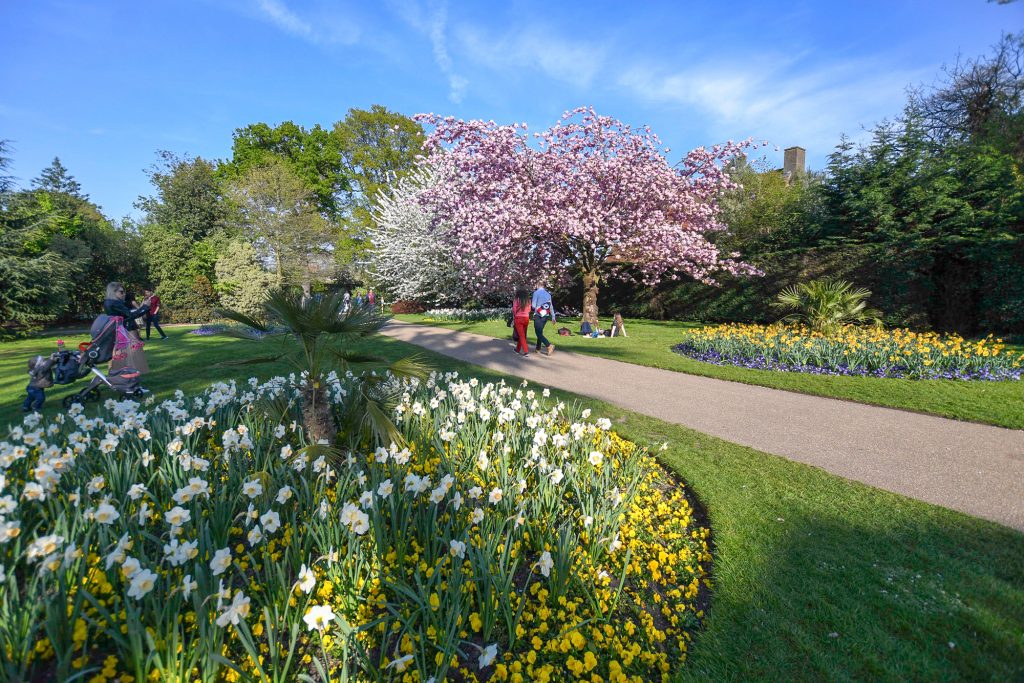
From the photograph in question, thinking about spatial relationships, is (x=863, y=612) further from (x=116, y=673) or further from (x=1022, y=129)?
(x=1022, y=129)

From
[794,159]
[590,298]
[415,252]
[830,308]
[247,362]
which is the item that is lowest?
[247,362]

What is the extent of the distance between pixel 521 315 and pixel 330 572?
8.17m

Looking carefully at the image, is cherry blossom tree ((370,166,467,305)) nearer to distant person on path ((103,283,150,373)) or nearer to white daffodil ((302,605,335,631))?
distant person on path ((103,283,150,373))

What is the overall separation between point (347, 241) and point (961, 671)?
1516 inches

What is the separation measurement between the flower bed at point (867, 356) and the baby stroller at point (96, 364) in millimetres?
9657

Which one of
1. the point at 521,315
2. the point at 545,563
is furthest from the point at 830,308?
the point at 545,563

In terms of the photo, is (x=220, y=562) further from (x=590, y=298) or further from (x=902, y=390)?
(x=590, y=298)

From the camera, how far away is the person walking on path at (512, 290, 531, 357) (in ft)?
32.0

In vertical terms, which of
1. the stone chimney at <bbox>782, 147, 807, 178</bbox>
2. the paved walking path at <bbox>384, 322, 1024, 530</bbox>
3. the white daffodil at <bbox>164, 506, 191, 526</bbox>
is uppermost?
the stone chimney at <bbox>782, 147, 807, 178</bbox>

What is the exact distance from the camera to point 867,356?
7.57 metres

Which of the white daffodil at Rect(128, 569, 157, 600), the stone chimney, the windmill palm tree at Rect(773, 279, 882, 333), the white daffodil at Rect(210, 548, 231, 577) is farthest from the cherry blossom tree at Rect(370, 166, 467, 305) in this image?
the stone chimney

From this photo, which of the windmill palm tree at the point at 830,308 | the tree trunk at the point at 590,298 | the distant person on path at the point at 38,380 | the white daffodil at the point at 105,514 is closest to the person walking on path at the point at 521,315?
the windmill palm tree at the point at 830,308

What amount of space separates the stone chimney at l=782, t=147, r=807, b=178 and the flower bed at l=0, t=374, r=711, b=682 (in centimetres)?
3871

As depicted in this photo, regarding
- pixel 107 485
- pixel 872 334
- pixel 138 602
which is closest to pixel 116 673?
pixel 138 602
